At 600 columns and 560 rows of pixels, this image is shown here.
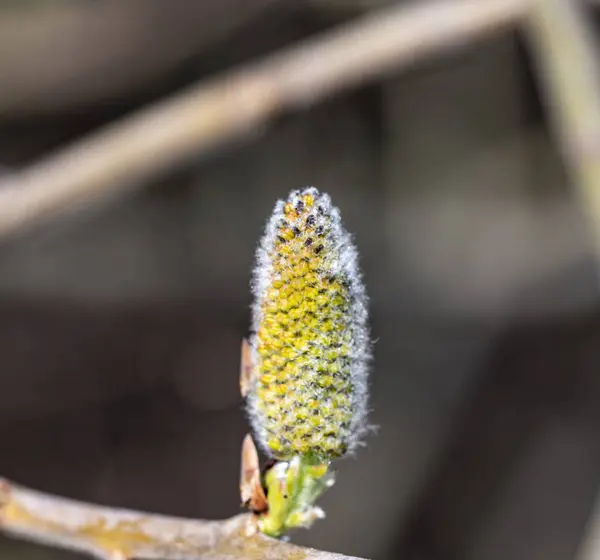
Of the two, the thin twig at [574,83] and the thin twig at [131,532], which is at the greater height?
the thin twig at [574,83]

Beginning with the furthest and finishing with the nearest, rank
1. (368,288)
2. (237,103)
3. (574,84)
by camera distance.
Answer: (368,288)
(237,103)
(574,84)

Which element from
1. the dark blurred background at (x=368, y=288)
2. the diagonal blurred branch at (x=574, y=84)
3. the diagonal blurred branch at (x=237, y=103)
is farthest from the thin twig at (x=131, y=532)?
the dark blurred background at (x=368, y=288)

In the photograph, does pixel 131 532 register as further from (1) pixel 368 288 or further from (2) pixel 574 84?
(1) pixel 368 288

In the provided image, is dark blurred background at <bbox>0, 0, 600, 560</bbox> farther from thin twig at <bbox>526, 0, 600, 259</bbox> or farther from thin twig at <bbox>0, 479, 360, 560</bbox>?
thin twig at <bbox>0, 479, 360, 560</bbox>

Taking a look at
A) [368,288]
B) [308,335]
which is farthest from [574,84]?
[368,288]

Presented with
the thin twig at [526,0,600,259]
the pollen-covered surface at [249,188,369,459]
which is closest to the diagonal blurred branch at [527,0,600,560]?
the thin twig at [526,0,600,259]

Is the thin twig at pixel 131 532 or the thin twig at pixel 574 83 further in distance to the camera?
the thin twig at pixel 574 83

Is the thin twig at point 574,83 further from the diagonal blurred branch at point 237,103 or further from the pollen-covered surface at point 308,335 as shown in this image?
the pollen-covered surface at point 308,335
